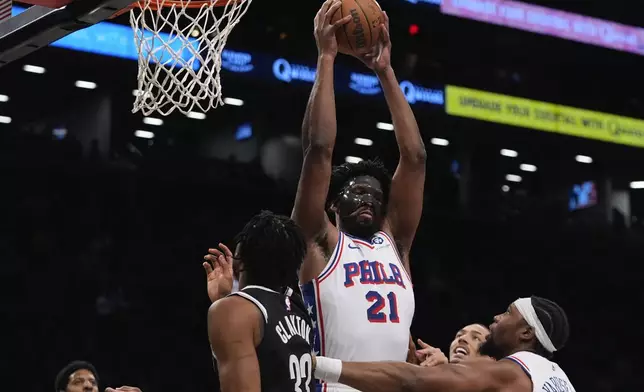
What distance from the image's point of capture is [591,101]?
17.4 m

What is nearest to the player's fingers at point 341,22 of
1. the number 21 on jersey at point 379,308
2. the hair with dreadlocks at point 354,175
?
the hair with dreadlocks at point 354,175

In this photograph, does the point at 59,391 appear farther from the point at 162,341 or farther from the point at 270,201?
the point at 270,201

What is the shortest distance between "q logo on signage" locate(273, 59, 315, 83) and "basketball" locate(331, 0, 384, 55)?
10.0 meters

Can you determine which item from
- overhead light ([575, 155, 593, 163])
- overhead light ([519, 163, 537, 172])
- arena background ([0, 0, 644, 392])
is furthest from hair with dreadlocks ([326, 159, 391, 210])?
overhead light ([575, 155, 593, 163])

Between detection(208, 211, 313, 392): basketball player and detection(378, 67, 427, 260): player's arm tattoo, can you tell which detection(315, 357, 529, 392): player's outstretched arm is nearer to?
detection(208, 211, 313, 392): basketball player

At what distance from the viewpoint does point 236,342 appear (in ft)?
11.0

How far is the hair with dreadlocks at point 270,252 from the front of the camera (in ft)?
11.7

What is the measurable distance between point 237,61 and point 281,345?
10898 mm

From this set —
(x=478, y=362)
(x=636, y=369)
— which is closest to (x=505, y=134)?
(x=636, y=369)

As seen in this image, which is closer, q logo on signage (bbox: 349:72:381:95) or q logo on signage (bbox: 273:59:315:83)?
q logo on signage (bbox: 273:59:315:83)

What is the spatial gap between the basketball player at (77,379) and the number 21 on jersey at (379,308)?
3.02 meters

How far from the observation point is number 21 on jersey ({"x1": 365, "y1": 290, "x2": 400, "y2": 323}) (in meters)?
4.12

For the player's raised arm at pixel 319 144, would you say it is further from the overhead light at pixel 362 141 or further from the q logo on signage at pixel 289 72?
the overhead light at pixel 362 141

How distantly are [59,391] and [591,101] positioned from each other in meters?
12.6
